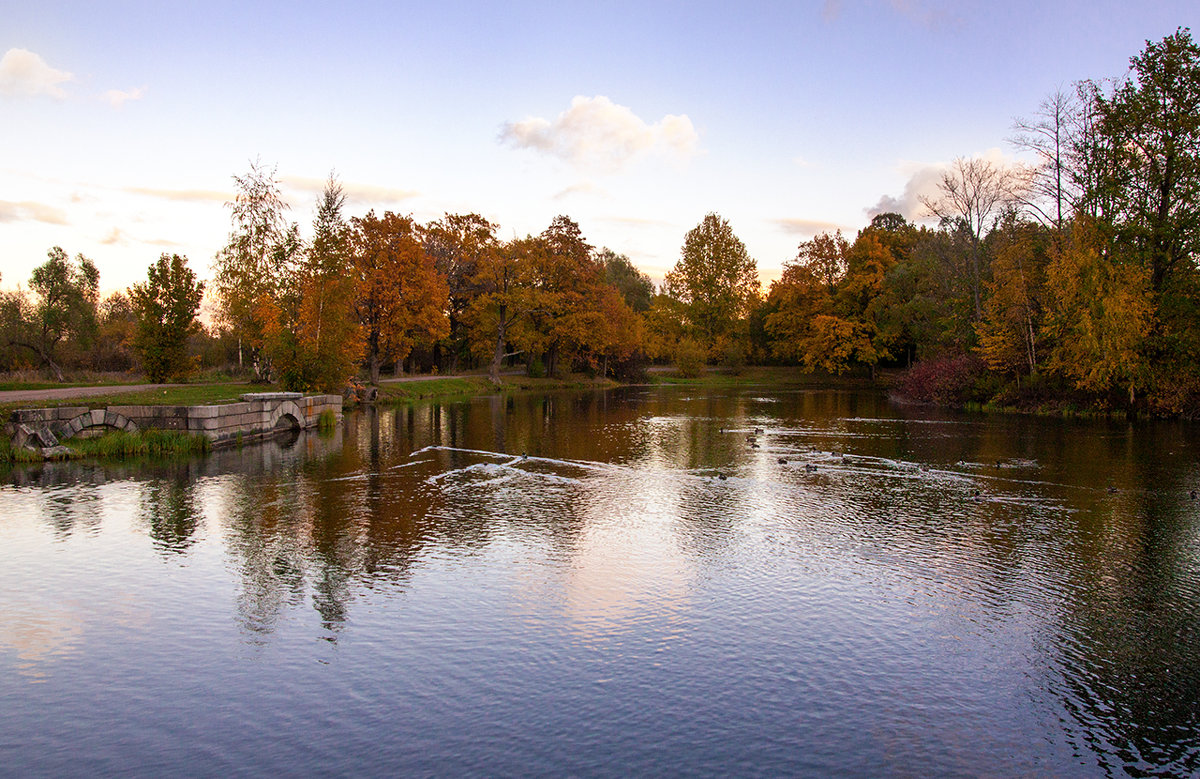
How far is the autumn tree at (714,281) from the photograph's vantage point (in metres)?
84.1

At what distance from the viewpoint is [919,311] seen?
206 feet

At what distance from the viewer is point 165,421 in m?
21.6

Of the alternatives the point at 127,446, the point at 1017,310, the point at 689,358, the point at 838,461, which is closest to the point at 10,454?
the point at 127,446

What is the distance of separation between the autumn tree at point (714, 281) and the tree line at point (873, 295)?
1309cm

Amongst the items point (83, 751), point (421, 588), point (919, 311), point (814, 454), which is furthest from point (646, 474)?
point (919, 311)

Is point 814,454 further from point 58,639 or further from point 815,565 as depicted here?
point 58,639

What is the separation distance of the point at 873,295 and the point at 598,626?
70.9 meters

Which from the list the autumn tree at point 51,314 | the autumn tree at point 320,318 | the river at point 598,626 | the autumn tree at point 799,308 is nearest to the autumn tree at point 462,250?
the autumn tree at point 320,318

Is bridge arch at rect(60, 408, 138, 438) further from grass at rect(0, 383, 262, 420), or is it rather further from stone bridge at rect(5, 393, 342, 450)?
grass at rect(0, 383, 262, 420)

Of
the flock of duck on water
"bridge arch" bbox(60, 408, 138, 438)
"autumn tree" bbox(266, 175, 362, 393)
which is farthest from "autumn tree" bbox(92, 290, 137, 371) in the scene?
the flock of duck on water

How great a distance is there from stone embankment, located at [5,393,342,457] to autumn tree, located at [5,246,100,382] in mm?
23380

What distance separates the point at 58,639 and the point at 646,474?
40.1 ft

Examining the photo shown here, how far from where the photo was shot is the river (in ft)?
18.1

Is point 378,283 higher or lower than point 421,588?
higher
